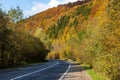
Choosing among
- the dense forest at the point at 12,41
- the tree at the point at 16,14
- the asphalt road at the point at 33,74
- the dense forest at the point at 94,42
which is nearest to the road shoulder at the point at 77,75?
the asphalt road at the point at 33,74

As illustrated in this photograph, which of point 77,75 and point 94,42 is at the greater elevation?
point 94,42

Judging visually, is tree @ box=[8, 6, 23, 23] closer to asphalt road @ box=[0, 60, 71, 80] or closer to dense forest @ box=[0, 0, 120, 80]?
dense forest @ box=[0, 0, 120, 80]

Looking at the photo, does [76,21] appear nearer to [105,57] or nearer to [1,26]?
[1,26]

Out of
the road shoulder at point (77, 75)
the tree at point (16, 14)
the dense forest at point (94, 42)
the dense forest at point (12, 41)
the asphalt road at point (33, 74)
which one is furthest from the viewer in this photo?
the tree at point (16, 14)

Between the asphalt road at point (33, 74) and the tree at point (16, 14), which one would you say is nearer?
the asphalt road at point (33, 74)

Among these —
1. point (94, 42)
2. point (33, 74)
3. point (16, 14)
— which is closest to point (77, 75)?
point (94, 42)

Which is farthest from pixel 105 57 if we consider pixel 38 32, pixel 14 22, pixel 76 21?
pixel 76 21

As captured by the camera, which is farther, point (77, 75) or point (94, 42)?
point (94, 42)

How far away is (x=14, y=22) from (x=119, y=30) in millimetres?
58361

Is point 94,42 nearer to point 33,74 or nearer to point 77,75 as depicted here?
point 77,75

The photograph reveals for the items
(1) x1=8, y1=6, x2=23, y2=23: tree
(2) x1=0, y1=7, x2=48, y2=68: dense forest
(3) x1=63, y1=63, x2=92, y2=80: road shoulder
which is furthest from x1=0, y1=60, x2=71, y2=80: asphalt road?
(1) x1=8, y1=6, x2=23, y2=23: tree

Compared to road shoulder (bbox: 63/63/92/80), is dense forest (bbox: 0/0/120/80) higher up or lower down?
higher up

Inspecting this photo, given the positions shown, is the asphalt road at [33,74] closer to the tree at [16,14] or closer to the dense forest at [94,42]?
the dense forest at [94,42]

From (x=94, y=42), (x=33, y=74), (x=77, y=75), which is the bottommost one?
(x=77, y=75)
